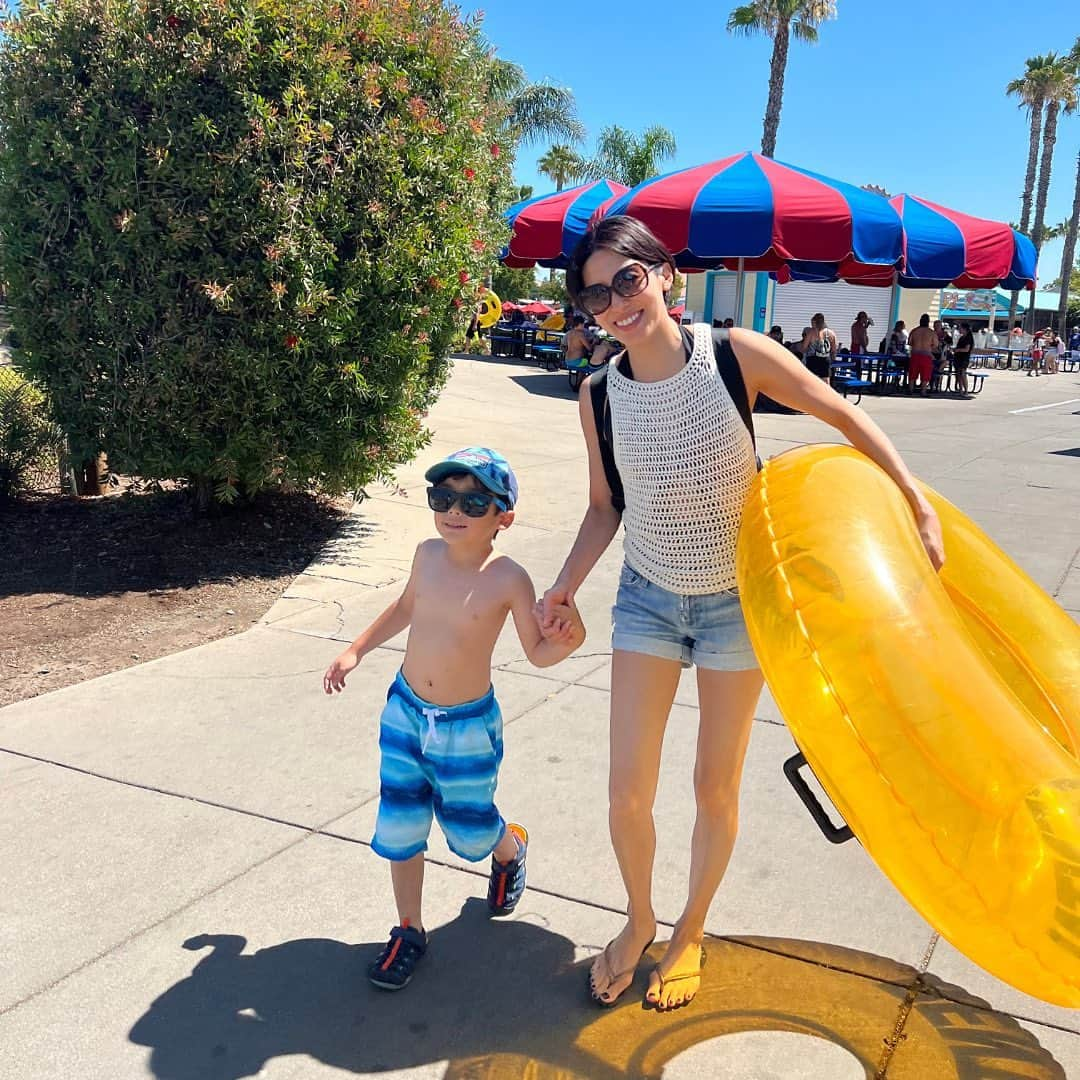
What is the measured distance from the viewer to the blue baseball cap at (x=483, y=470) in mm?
2635

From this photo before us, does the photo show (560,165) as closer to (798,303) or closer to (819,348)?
(798,303)

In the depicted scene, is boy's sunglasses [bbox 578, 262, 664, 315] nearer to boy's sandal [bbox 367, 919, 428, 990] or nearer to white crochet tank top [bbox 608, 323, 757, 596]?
white crochet tank top [bbox 608, 323, 757, 596]

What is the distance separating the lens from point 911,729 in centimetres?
192

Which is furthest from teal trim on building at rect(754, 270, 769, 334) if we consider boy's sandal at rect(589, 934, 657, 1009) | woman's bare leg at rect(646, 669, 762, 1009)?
boy's sandal at rect(589, 934, 657, 1009)

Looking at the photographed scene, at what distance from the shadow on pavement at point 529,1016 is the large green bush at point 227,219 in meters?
3.98

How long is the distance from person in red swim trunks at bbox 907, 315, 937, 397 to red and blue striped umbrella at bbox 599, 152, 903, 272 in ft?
20.0

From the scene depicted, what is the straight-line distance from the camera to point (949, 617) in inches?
83.5

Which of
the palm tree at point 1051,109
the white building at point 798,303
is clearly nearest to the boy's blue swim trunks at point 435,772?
the white building at point 798,303

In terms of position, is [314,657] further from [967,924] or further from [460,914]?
[967,924]

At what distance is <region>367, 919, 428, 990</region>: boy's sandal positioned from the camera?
2703 mm

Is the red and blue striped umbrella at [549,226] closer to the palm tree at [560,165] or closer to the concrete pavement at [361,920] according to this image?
the concrete pavement at [361,920]

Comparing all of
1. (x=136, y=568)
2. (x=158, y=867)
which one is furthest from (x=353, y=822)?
(x=136, y=568)

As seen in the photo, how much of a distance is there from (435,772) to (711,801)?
2.30 ft

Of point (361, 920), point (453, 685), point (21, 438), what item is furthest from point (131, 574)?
point (453, 685)
